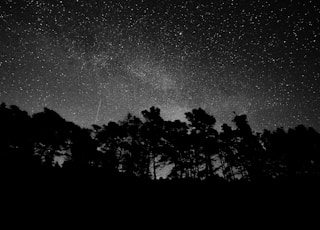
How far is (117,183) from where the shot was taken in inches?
503

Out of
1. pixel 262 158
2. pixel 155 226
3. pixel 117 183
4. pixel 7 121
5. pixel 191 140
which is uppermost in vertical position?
pixel 7 121

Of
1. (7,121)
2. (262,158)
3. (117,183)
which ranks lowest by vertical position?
(117,183)

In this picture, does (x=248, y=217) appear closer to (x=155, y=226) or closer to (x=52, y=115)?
(x=155, y=226)

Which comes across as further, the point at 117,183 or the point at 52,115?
the point at 52,115

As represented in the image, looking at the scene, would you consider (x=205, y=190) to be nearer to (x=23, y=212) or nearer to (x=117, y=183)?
(x=117, y=183)

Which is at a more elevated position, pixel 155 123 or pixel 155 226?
pixel 155 123

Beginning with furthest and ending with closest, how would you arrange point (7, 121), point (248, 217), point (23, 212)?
point (7, 121) < point (248, 217) < point (23, 212)

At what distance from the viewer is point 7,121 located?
25438 mm

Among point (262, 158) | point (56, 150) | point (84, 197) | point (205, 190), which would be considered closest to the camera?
point (84, 197)

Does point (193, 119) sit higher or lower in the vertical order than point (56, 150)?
higher

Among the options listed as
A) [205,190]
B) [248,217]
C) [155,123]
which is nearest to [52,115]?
[155,123]

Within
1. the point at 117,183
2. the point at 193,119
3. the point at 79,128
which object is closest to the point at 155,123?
the point at 193,119

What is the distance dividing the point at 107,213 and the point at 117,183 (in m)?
4.63

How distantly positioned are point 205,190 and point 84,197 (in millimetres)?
7913
